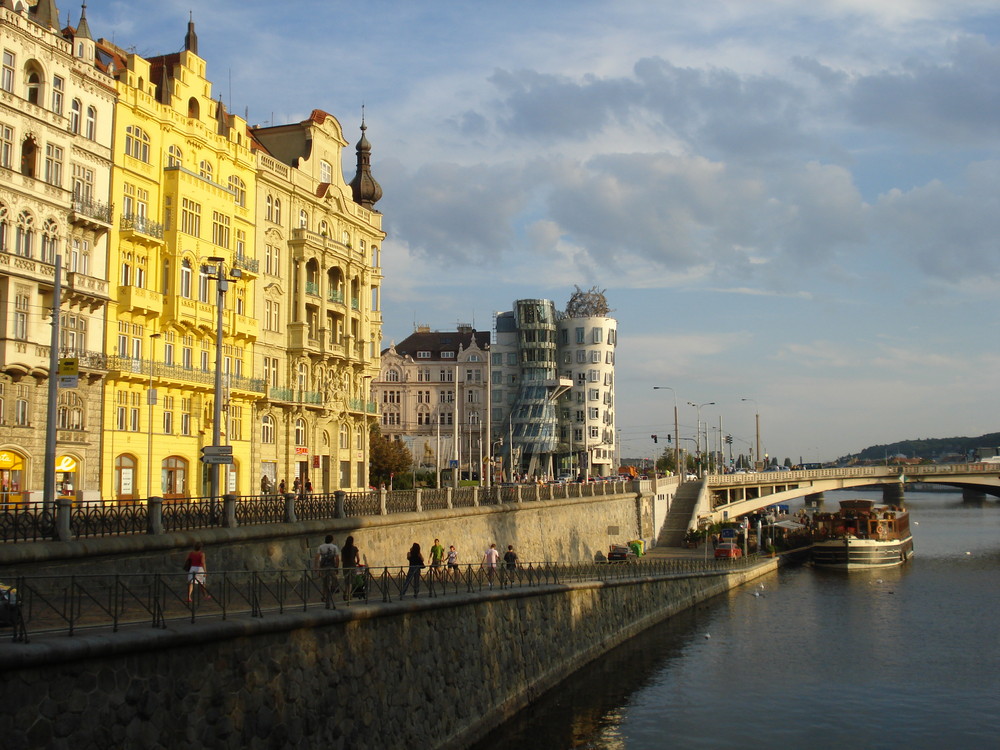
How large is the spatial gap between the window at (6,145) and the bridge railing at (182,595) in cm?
2170

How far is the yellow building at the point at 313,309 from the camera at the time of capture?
177 ft

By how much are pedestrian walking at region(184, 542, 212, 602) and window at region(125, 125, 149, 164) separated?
2291 cm

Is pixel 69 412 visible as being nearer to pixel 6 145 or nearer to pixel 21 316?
pixel 21 316

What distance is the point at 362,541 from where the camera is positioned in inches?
1422

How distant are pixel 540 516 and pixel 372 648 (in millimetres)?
34843

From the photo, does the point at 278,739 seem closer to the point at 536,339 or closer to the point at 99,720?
the point at 99,720

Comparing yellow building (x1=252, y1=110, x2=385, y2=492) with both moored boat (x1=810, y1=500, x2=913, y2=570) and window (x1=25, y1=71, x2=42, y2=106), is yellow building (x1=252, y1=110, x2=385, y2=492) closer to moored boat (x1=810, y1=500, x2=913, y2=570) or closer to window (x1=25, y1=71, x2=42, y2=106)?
window (x1=25, y1=71, x2=42, y2=106)

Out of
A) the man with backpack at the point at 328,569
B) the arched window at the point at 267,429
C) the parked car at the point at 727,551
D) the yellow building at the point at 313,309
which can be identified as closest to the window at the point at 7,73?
the yellow building at the point at 313,309

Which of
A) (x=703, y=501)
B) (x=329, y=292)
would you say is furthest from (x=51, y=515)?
(x=703, y=501)

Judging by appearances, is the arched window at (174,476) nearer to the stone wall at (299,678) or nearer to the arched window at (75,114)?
the arched window at (75,114)

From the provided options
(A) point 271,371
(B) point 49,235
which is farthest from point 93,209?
(A) point 271,371

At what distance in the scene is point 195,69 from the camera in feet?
160

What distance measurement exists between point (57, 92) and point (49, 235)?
5488 mm

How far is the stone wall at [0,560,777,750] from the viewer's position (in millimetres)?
15227
